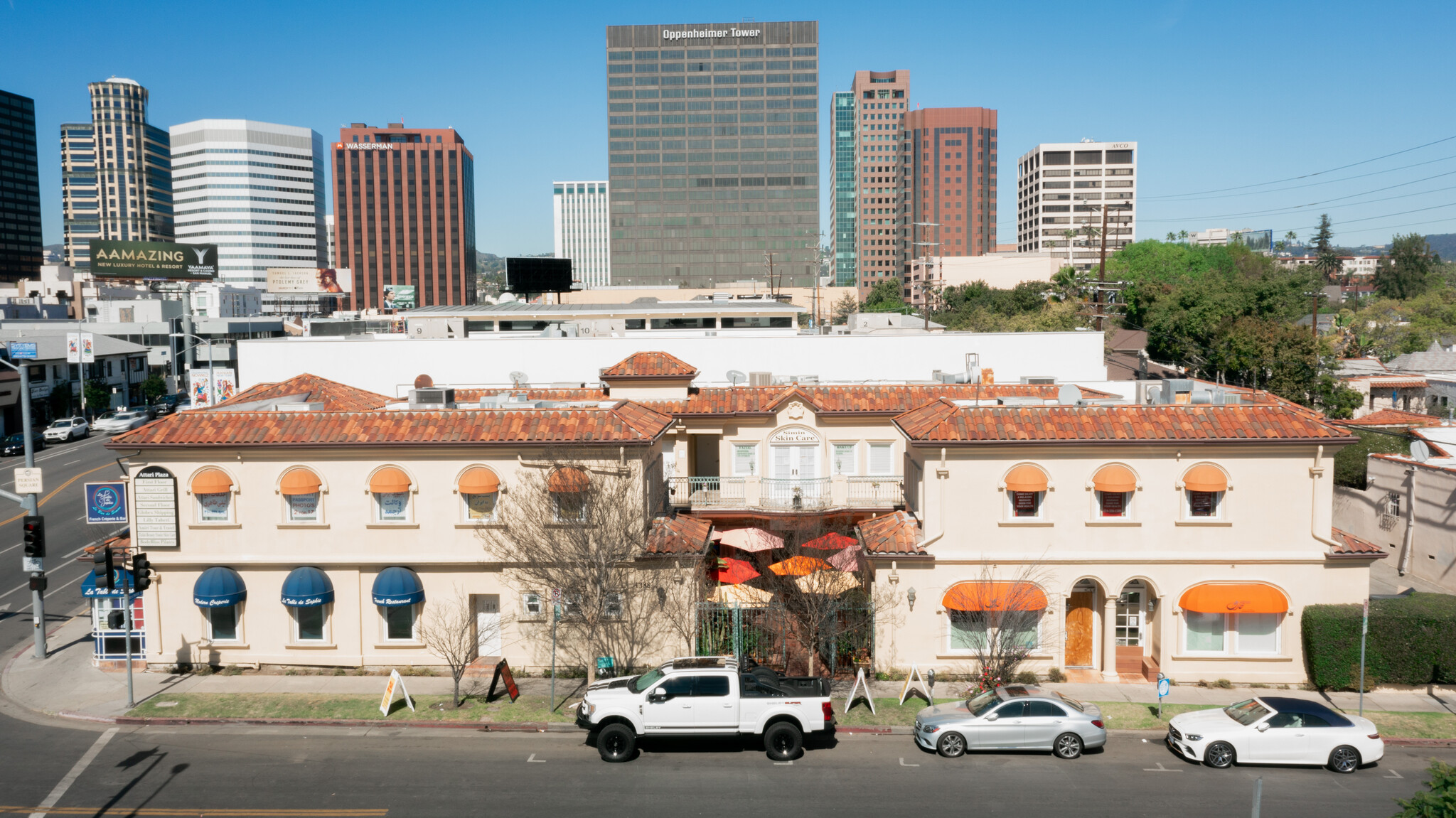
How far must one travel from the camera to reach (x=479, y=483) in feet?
80.7

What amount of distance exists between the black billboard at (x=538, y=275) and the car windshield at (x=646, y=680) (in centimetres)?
5952

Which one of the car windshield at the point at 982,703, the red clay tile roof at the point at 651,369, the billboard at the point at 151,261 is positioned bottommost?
the car windshield at the point at 982,703

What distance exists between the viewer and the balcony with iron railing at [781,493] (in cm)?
3241

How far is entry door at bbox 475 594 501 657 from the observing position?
25438 millimetres

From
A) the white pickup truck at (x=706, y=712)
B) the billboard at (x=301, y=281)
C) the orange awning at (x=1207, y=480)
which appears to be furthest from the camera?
the billboard at (x=301, y=281)

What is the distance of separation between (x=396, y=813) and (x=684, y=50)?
182 meters

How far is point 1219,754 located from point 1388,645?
736 centimetres

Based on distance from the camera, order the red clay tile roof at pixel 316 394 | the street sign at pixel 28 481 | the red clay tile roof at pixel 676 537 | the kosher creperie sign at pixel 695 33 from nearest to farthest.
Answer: the red clay tile roof at pixel 676 537 → the street sign at pixel 28 481 → the red clay tile roof at pixel 316 394 → the kosher creperie sign at pixel 695 33

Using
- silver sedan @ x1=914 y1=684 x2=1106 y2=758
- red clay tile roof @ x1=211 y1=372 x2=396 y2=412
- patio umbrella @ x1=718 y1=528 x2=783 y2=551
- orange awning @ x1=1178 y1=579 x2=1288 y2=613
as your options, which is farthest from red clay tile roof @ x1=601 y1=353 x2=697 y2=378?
orange awning @ x1=1178 y1=579 x2=1288 y2=613

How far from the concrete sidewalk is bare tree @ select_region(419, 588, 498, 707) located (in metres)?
0.99

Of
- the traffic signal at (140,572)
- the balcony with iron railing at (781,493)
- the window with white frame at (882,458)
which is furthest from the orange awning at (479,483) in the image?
the window with white frame at (882,458)

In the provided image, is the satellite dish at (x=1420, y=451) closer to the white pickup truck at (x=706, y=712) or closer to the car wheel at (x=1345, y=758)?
the car wheel at (x=1345, y=758)

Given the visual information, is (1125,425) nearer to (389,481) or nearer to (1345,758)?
(1345,758)

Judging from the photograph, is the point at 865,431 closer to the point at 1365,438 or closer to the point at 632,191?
the point at 1365,438
